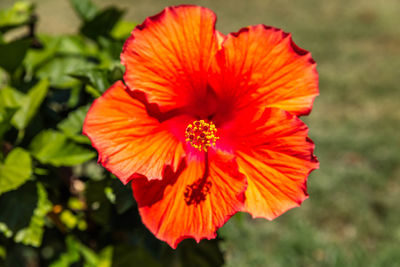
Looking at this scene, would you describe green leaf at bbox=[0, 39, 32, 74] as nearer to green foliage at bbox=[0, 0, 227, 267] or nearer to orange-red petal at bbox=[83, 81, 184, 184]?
green foliage at bbox=[0, 0, 227, 267]

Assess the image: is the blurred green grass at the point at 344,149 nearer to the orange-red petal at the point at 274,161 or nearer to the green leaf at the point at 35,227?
the orange-red petal at the point at 274,161

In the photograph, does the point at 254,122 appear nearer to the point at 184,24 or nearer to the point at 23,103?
the point at 184,24

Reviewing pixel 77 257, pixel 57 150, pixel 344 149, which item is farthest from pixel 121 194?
pixel 344 149

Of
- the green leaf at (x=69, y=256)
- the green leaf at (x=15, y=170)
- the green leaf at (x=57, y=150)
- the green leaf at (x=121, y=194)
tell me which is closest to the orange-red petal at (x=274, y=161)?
the green leaf at (x=121, y=194)

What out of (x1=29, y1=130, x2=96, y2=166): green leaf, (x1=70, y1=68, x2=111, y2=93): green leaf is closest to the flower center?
(x1=70, y1=68, x2=111, y2=93): green leaf

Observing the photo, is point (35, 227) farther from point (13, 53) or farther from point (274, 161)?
point (274, 161)

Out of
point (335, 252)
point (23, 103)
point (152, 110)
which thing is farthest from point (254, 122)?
point (335, 252)
